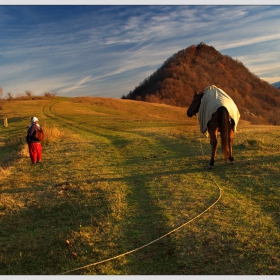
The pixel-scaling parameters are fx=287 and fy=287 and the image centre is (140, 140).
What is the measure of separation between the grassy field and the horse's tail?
760 millimetres

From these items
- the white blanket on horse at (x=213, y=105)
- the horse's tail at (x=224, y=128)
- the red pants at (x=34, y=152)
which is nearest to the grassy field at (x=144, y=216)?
the red pants at (x=34, y=152)

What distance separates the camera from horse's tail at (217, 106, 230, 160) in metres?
8.39

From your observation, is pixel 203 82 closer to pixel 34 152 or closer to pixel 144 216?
pixel 34 152

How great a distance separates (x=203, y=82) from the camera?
9675 centimetres

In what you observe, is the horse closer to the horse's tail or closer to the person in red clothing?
the horse's tail

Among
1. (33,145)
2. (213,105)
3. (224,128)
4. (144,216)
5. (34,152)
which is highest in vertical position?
(213,105)

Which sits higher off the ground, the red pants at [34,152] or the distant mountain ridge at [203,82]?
the distant mountain ridge at [203,82]

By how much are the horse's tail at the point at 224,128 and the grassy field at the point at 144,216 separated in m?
0.76

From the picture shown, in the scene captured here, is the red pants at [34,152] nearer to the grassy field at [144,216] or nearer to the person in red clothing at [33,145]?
the person in red clothing at [33,145]

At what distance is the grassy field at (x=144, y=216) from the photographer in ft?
13.9

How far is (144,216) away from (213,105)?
456cm

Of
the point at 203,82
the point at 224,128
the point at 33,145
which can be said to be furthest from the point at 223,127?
the point at 203,82

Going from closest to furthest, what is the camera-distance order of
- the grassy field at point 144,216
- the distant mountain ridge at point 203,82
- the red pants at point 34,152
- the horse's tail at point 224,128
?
the grassy field at point 144,216
the horse's tail at point 224,128
the red pants at point 34,152
the distant mountain ridge at point 203,82

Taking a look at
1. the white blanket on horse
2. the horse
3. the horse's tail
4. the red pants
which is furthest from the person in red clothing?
the horse's tail
